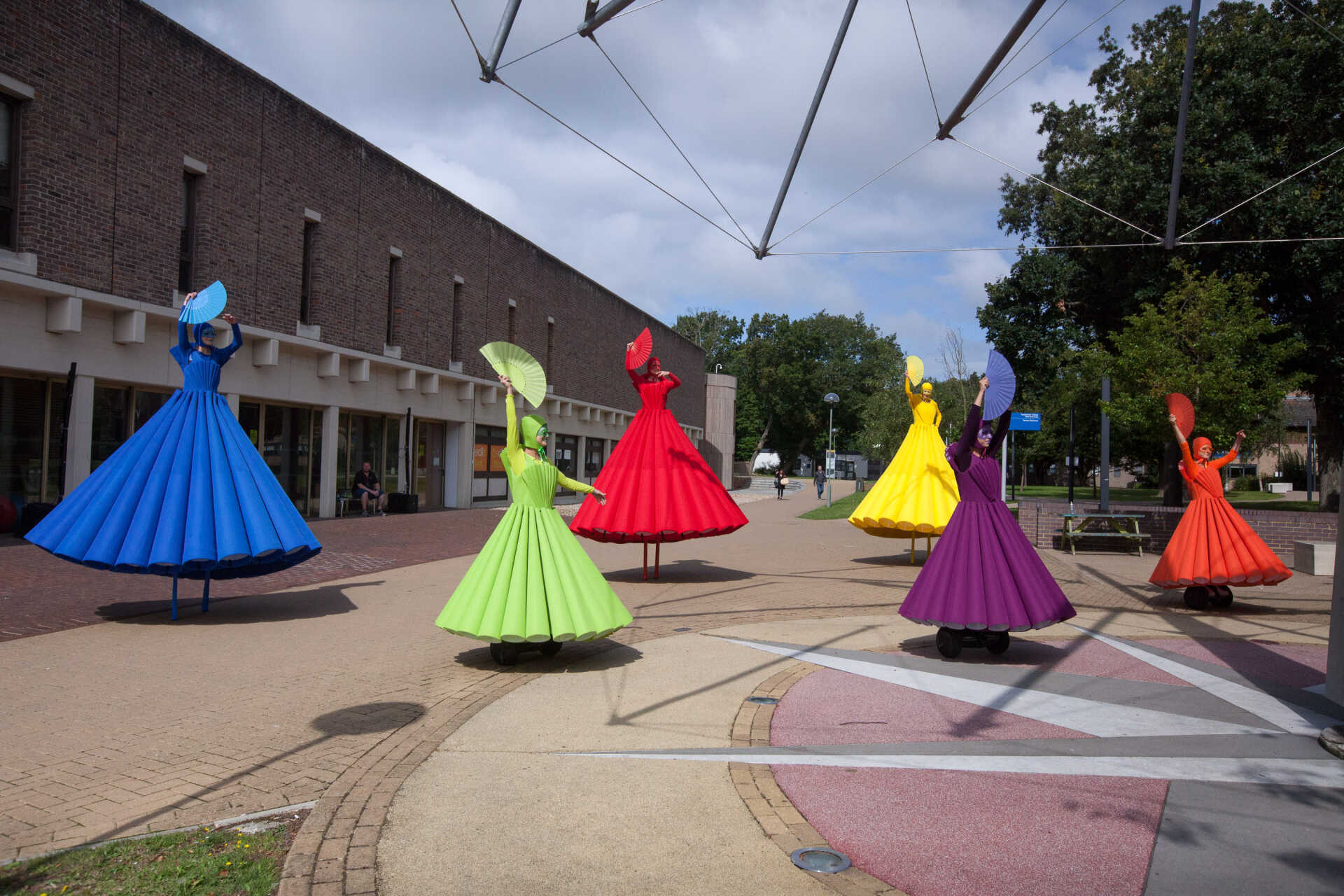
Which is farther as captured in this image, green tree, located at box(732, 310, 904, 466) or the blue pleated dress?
green tree, located at box(732, 310, 904, 466)

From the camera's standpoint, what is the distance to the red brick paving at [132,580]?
8.56 meters

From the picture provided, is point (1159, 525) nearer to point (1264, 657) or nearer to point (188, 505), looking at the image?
point (1264, 657)

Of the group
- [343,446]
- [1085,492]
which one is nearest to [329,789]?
[343,446]

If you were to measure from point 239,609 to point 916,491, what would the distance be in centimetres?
916

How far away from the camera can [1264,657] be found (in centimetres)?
788

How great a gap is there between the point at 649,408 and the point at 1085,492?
46245 millimetres

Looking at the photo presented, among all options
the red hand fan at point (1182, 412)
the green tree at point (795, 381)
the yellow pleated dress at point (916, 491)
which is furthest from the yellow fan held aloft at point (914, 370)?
the green tree at point (795, 381)

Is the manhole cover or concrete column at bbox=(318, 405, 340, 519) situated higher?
concrete column at bbox=(318, 405, 340, 519)

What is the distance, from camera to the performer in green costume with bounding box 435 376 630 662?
6.46 meters

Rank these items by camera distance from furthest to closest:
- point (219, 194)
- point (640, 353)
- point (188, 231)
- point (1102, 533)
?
point (219, 194), point (188, 231), point (1102, 533), point (640, 353)

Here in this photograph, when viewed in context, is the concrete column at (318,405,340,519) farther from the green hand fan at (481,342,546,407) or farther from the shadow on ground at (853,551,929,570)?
the green hand fan at (481,342,546,407)

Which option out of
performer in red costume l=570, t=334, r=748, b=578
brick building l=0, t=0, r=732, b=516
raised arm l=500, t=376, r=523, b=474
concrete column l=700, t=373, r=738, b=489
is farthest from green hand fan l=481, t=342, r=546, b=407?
concrete column l=700, t=373, r=738, b=489

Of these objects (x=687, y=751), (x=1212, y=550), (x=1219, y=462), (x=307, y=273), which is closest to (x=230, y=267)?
(x=307, y=273)

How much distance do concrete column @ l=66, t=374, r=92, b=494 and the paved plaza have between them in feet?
21.2
